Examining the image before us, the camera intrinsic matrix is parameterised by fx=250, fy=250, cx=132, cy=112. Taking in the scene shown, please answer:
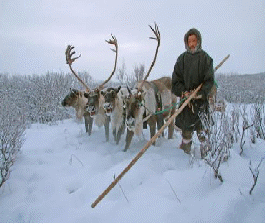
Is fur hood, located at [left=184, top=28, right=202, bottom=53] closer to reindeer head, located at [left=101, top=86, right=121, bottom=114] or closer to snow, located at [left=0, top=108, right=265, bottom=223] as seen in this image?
snow, located at [left=0, top=108, right=265, bottom=223]

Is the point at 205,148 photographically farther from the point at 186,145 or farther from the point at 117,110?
the point at 117,110

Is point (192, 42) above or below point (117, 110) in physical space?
above

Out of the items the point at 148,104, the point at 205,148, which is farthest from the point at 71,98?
the point at 205,148

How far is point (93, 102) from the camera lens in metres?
5.83

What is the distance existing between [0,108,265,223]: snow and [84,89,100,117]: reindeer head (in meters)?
1.23

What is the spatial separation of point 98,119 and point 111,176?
2.79m

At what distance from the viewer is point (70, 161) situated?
4402mm

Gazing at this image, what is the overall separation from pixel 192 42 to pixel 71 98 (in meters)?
4.11

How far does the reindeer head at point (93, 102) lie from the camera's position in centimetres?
569

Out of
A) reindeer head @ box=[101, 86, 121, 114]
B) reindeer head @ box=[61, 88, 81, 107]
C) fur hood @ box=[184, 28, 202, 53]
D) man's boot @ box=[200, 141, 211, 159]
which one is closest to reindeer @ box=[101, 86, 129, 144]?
reindeer head @ box=[101, 86, 121, 114]

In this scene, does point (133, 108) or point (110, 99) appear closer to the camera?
point (133, 108)

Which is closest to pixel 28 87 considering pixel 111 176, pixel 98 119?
pixel 98 119

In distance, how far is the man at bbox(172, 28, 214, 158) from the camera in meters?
3.67

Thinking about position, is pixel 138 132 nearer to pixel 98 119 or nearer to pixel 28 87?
pixel 98 119
